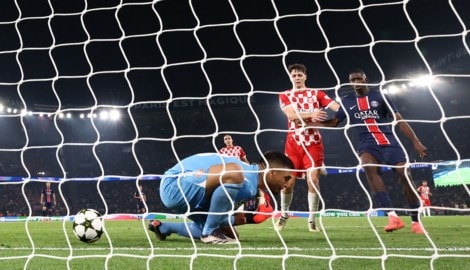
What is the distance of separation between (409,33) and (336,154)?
273 inches

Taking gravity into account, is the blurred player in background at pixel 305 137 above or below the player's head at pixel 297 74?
below

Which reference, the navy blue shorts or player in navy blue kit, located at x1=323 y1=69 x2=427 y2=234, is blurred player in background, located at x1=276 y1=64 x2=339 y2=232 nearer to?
player in navy blue kit, located at x1=323 y1=69 x2=427 y2=234

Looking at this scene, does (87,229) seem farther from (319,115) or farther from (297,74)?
(297,74)

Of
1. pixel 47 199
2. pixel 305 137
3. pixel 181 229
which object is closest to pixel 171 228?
pixel 181 229

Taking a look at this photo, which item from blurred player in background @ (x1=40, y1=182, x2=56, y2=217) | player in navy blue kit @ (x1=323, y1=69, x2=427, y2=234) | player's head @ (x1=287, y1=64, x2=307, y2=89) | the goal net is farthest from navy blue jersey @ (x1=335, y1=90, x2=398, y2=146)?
blurred player in background @ (x1=40, y1=182, x2=56, y2=217)

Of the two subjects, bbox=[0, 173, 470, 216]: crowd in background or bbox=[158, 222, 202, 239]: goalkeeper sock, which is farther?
bbox=[0, 173, 470, 216]: crowd in background

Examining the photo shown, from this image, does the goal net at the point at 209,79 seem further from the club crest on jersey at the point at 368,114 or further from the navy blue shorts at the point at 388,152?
the navy blue shorts at the point at 388,152

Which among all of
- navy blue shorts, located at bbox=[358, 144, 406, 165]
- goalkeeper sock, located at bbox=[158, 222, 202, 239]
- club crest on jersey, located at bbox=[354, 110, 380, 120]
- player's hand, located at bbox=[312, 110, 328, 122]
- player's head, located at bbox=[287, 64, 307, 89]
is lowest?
goalkeeper sock, located at bbox=[158, 222, 202, 239]

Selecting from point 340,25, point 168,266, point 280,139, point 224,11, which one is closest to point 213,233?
point 168,266

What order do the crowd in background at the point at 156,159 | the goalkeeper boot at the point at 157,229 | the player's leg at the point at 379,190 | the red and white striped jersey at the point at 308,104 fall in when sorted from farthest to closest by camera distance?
the crowd in background at the point at 156,159, the red and white striped jersey at the point at 308,104, the player's leg at the point at 379,190, the goalkeeper boot at the point at 157,229

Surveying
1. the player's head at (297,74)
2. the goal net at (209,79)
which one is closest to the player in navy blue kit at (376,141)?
the player's head at (297,74)

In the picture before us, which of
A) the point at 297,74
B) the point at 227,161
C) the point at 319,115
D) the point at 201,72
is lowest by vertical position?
the point at 227,161

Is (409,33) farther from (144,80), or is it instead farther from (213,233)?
(213,233)

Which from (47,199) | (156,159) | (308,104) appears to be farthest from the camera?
(156,159)
